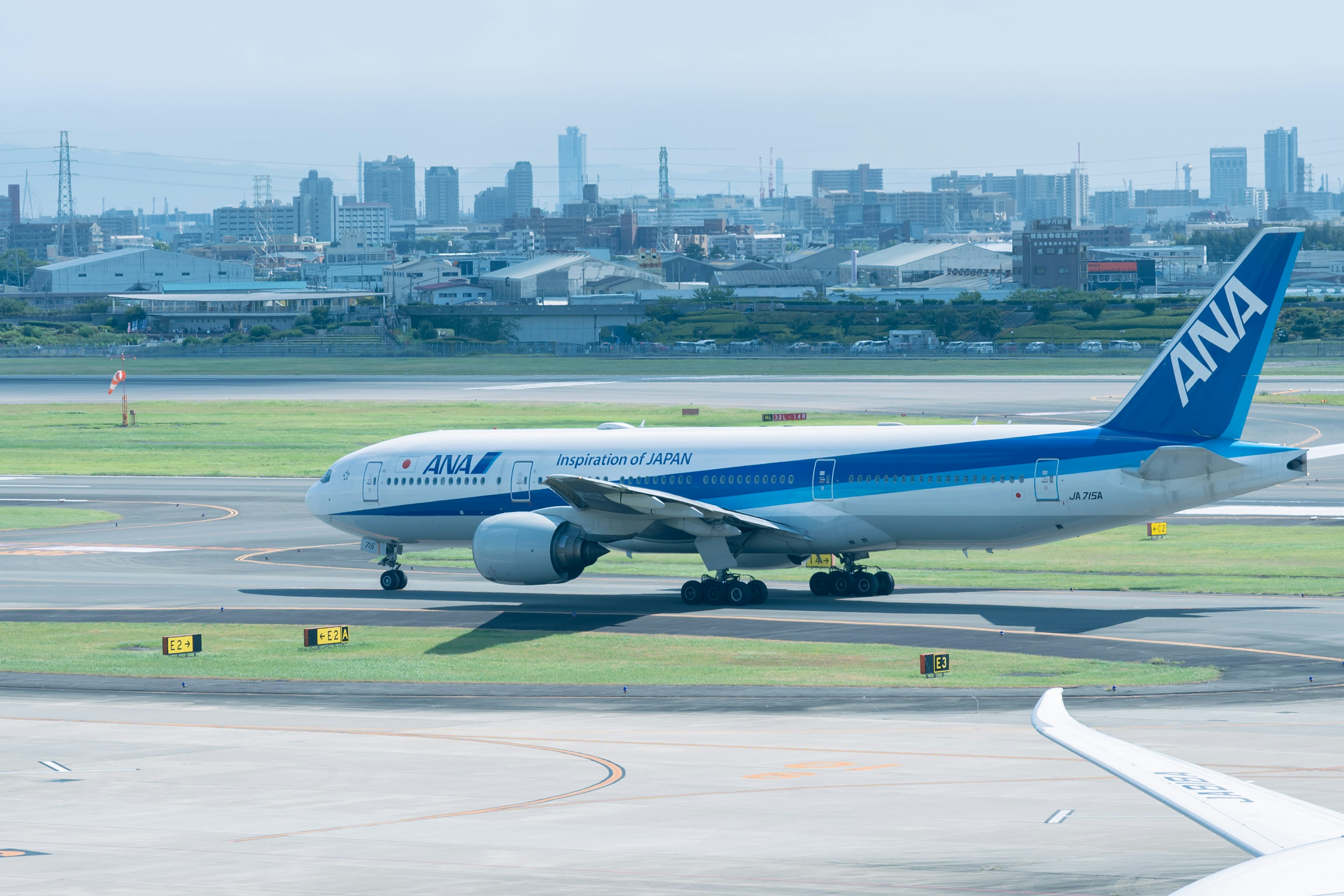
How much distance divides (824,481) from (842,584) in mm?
3223

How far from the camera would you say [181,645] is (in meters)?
35.9

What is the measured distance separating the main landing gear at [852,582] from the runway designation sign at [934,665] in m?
11.5

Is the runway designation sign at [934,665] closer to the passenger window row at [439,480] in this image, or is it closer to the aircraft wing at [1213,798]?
the passenger window row at [439,480]

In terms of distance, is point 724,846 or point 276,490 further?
point 276,490

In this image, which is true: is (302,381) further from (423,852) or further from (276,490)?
(423,852)

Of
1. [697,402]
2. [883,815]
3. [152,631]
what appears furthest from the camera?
[697,402]

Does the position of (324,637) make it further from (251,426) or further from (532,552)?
(251,426)

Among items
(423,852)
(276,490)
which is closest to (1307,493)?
(276,490)

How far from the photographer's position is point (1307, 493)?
66062 millimetres

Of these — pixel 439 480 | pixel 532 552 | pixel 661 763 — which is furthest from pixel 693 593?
pixel 661 763

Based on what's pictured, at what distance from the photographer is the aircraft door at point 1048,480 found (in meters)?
39.5

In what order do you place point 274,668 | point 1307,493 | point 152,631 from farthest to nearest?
1. point 1307,493
2. point 152,631
3. point 274,668

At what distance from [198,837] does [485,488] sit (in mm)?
25989

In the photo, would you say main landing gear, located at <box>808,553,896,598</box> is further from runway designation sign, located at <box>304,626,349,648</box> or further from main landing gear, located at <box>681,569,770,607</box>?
runway designation sign, located at <box>304,626,349,648</box>
